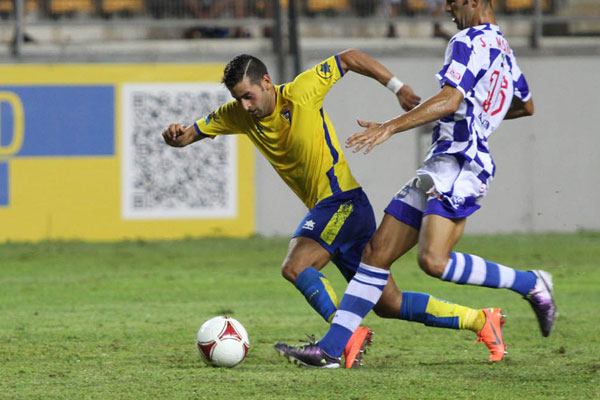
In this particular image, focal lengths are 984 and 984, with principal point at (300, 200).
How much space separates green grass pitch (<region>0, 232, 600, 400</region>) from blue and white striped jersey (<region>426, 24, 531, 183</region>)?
1190mm

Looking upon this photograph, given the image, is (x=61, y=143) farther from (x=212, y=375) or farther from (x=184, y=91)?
(x=212, y=375)

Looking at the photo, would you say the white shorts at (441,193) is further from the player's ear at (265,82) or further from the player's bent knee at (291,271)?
the player's ear at (265,82)

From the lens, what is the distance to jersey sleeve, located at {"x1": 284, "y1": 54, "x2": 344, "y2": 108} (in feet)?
18.8

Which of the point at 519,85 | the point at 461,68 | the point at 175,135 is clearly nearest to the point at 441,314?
the point at 519,85

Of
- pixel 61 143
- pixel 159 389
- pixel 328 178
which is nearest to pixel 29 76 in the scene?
pixel 61 143

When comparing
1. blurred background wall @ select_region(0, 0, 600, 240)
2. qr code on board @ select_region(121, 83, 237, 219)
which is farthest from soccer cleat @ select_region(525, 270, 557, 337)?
blurred background wall @ select_region(0, 0, 600, 240)

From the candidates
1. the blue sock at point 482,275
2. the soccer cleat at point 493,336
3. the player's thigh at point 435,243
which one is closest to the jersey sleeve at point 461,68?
the player's thigh at point 435,243

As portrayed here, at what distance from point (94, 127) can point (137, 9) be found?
216 centimetres

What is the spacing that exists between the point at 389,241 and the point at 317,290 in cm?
56

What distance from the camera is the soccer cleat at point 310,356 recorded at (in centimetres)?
534

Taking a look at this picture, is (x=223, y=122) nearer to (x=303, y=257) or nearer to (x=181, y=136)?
(x=181, y=136)

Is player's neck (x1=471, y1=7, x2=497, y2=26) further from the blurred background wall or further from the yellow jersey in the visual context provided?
the blurred background wall

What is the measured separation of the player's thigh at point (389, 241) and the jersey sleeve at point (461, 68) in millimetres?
786

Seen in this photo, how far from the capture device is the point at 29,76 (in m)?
12.9
